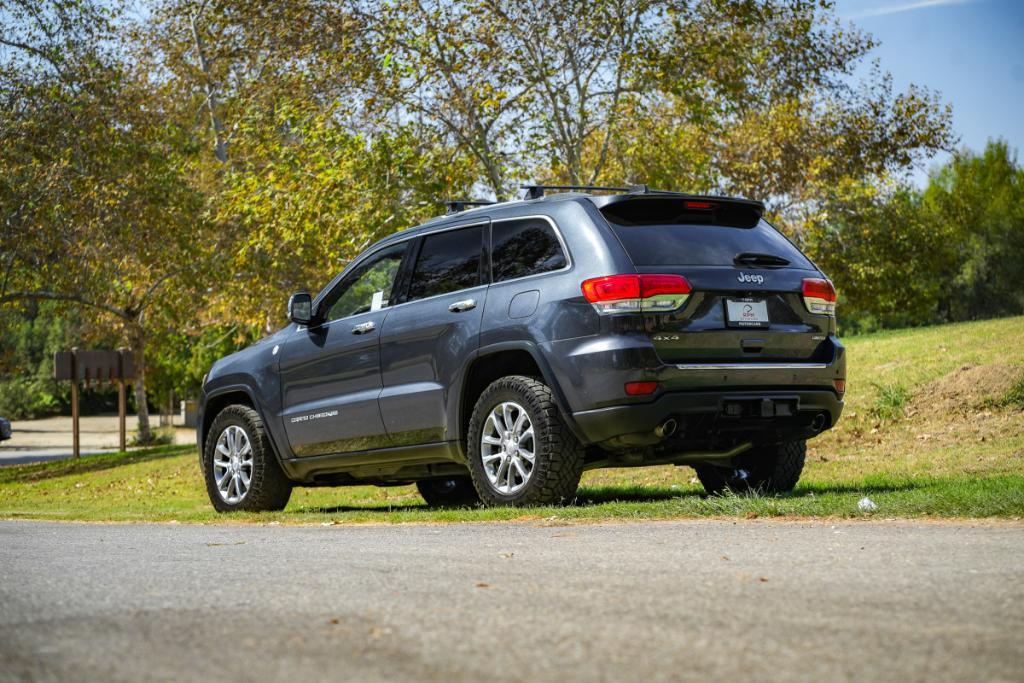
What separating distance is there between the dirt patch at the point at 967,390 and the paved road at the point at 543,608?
24.7 feet

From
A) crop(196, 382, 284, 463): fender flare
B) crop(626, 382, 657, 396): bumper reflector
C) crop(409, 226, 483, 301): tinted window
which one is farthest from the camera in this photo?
crop(196, 382, 284, 463): fender flare

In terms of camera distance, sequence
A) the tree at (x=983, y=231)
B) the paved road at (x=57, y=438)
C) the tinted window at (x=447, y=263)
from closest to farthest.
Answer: the tinted window at (x=447, y=263) < the paved road at (x=57, y=438) < the tree at (x=983, y=231)

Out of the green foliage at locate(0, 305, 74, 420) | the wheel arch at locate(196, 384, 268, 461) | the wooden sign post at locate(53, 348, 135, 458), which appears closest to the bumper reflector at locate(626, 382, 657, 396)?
the wheel arch at locate(196, 384, 268, 461)

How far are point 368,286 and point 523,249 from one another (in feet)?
5.53

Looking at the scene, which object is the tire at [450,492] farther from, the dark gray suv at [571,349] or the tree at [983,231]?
the tree at [983,231]

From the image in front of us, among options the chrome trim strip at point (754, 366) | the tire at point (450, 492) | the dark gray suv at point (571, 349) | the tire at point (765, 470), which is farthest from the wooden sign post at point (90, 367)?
the chrome trim strip at point (754, 366)

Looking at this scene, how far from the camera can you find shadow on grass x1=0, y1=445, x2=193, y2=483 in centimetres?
2402

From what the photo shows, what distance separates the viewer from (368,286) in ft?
32.6

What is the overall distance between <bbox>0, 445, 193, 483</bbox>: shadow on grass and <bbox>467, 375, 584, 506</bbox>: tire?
17.0 m

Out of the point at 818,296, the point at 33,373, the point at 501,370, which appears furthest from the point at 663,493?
the point at 33,373

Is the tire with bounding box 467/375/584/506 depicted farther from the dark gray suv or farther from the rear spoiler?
the rear spoiler

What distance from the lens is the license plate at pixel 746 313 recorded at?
8211 mm

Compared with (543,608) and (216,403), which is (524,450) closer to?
(216,403)

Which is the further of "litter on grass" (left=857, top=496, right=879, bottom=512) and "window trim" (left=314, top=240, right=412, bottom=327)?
"window trim" (left=314, top=240, right=412, bottom=327)
